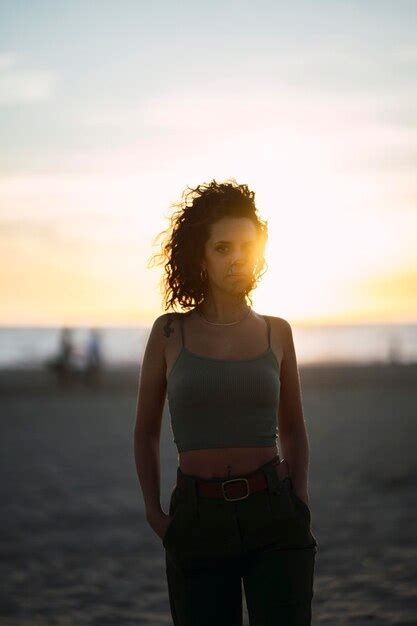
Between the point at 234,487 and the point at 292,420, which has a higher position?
the point at 292,420

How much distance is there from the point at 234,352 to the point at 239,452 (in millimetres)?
329

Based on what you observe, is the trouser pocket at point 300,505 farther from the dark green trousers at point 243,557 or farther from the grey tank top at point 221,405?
the grey tank top at point 221,405

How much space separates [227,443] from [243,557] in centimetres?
36

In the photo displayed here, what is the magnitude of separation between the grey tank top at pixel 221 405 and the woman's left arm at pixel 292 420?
8.6 inches

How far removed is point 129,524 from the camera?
392 inches

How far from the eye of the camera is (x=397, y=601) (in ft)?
22.7

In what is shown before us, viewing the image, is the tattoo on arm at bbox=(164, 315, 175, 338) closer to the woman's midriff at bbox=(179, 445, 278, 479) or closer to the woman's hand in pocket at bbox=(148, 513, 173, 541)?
the woman's midriff at bbox=(179, 445, 278, 479)

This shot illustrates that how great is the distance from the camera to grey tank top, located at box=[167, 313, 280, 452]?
10.7ft

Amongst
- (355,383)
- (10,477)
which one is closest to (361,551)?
(10,477)

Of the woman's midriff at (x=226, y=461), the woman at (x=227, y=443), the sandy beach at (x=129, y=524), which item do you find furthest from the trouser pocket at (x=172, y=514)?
the sandy beach at (x=129, y=524)

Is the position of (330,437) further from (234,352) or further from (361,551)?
(234,352)

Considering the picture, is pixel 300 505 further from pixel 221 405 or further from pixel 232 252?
pixel 232 252

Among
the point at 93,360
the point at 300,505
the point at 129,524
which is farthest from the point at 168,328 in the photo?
the point at 93,360

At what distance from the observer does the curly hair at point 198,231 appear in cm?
349
